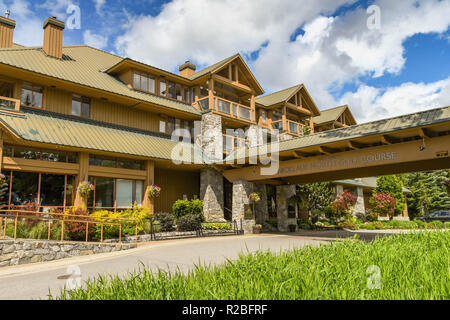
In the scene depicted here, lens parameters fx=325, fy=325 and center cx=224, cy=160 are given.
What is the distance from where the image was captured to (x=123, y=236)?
1568 centimetres

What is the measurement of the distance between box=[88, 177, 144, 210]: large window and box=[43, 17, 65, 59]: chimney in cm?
826

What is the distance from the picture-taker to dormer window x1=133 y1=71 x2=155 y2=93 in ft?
72.5

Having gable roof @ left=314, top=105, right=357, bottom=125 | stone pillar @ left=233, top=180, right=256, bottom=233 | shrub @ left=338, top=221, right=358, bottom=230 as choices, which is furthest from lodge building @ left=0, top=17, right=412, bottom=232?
gable roof @ left=314, top=105, right=357, bottom=125

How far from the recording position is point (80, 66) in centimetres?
2034

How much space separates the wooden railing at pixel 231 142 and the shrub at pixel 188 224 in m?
6.86

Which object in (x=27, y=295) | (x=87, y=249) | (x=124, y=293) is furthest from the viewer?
(x=87, y=249)

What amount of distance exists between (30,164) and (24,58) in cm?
596

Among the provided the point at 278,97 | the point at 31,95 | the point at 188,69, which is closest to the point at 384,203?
the point at 278,97

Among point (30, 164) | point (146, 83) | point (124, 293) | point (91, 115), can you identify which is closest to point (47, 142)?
point (30, 164)

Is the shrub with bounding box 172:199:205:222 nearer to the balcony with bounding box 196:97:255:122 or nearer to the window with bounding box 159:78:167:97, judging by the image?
the balcony with bounding box 196:97:255:122

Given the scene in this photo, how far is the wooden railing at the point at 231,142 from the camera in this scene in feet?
80.8

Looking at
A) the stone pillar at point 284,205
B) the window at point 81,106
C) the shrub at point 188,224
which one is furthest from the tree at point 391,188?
the window at point 81,106

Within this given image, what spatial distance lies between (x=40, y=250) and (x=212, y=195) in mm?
12244
